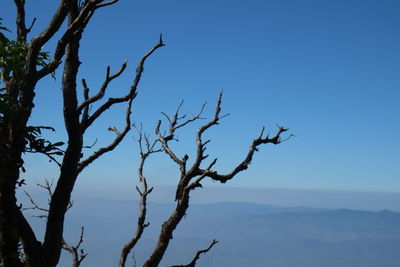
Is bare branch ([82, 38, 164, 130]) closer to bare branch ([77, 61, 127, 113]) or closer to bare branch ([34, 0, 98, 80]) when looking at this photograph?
bare branch ([77, 61, 127, 113])

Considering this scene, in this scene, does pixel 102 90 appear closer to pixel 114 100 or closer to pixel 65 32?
pixel 114 100

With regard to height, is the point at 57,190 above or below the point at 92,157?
below

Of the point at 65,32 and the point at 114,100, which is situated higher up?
the point at 65,32

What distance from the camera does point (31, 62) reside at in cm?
572

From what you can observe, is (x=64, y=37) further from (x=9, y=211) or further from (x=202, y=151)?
(x=202, y=151)

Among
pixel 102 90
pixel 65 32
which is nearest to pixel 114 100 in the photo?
pixel 102 90

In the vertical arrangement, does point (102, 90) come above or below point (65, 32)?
below

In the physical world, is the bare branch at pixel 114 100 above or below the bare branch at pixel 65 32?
below

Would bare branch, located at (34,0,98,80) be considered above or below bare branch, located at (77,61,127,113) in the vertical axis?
above

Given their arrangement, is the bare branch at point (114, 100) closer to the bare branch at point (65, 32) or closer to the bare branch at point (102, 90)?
the bare branch at point (102, 90)

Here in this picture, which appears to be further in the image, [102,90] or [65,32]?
[102,90]

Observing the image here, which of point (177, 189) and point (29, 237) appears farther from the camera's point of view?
point (177, 189)

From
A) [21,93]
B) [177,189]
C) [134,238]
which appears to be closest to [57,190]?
[21,93]

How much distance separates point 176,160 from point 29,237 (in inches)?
149
